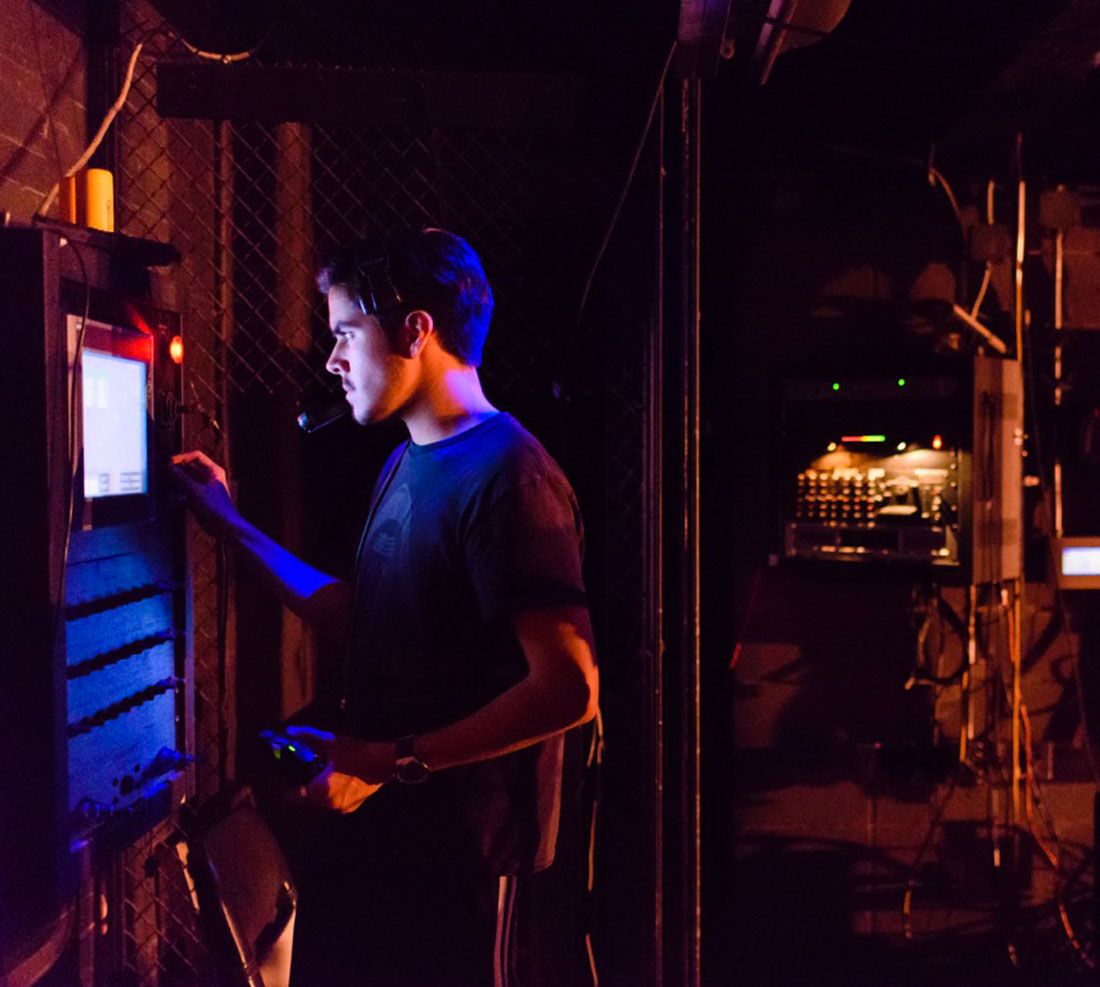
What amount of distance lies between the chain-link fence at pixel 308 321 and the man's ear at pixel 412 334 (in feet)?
3.15

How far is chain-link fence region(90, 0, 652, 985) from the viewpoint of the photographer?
2.45 meters


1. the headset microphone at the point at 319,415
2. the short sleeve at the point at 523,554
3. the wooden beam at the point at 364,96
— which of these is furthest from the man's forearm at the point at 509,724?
the wooden beam at the point at 364,96

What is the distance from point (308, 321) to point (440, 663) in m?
1.62

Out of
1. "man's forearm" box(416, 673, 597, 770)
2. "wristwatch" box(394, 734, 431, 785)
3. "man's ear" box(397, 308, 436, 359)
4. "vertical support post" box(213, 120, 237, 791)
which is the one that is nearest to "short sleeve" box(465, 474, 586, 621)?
"man's forearm" box(416, 673, 597, 770)

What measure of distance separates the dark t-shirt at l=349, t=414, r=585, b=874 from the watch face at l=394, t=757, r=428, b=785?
0.10 meters

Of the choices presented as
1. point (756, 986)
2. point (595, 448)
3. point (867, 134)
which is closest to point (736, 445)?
point (595, 448)

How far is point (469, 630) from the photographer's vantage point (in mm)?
1436

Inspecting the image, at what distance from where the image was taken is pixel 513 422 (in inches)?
58.7

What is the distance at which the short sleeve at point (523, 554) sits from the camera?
134 centimetres

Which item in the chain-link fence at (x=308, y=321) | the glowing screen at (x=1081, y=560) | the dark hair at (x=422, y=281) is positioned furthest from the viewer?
the glowing screen at (x=1081, y=560)

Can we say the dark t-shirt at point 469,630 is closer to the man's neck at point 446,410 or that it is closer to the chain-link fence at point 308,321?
the man's neck at point 446,410

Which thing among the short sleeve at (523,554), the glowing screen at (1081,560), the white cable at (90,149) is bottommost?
the glowing screen at (1081,560)

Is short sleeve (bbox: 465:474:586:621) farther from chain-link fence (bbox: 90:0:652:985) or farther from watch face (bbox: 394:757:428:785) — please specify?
chain-link fence (bbox: 90:0:652:985)

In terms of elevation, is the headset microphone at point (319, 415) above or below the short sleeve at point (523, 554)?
above
